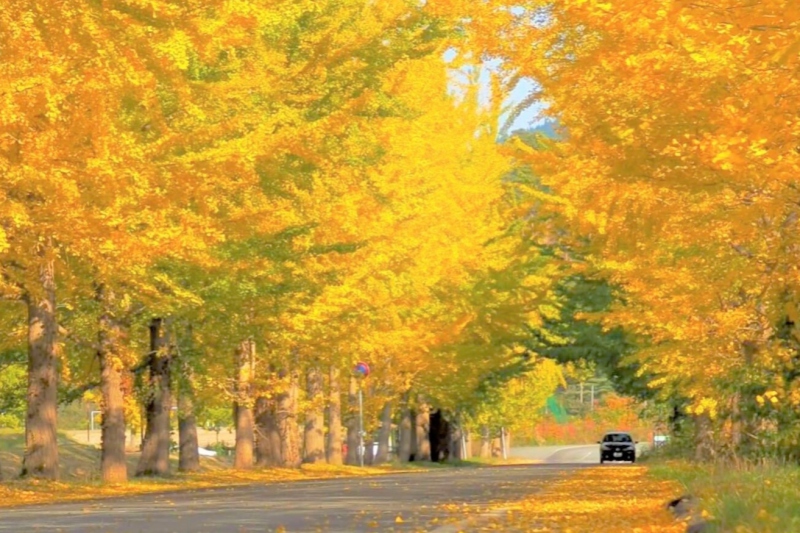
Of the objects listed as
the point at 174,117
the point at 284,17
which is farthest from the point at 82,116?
the point at 284,17

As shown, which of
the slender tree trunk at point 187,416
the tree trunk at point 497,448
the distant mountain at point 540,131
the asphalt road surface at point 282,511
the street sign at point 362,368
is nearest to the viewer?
the asphalt road surface at point 282,511

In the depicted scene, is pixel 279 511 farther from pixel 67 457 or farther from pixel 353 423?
pixel 67 457

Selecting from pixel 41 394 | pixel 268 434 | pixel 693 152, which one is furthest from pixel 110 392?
pixel 693 152

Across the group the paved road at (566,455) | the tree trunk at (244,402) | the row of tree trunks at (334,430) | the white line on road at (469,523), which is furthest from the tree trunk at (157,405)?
the paved road at (566,455)

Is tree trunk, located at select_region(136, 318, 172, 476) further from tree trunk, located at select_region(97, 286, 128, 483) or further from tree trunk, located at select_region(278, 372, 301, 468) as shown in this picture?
tree trunk, located at select_region(278, 372, 301, 468)

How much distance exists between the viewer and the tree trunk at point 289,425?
4191 centimetres

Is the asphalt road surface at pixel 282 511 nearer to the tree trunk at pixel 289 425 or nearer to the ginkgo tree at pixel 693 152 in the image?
the ginkgo tree at pixel 693 152

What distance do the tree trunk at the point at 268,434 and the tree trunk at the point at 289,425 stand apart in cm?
25

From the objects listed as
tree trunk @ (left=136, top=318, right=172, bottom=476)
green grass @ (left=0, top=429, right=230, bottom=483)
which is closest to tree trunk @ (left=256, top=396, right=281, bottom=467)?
green grass @ (left=0, top=429, right=230, bottom=483)

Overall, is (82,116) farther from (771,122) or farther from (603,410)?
(603,410)

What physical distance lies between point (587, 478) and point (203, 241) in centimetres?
1194

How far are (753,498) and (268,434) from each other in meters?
29.7

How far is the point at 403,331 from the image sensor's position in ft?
145

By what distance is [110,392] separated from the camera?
30375 millimetres
